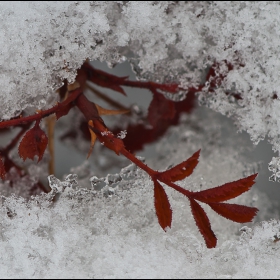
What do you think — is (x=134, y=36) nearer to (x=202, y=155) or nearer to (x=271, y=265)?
(x=202, y=155)

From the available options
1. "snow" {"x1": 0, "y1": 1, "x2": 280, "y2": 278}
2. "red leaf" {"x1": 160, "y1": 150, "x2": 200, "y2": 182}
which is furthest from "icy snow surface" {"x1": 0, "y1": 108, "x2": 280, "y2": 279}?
"red leaf" {"x1": 160, "y1": 150, "x2": 200, "y2": 182}

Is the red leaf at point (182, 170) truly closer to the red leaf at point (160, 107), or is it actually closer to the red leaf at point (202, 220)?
the red leaf at point (202, 220)

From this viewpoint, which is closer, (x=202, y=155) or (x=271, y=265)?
(x=271, y=265)

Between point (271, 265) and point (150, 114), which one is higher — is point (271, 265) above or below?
below

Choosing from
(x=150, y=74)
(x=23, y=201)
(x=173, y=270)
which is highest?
(x=150, y=74)

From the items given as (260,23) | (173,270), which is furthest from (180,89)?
(173,270)
